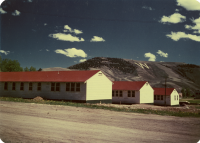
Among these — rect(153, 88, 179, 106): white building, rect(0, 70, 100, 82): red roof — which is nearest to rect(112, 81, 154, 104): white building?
rect(153, 88, 179, 106): white building

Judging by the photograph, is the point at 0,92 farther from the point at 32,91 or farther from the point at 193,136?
the point at 193,136

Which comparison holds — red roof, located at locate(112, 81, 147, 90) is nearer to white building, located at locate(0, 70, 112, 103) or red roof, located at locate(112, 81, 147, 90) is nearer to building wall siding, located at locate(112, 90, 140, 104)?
building wall siding, located at locate(112, 90, 140, 104)

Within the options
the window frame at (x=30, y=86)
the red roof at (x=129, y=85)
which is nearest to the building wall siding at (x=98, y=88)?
the red roof at (x=129, y=85)

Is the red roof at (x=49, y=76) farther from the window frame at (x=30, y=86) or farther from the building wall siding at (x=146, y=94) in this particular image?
the building wall siding at (x=146, y=94)

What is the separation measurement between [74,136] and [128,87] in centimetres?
3668

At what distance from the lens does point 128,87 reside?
4509cm

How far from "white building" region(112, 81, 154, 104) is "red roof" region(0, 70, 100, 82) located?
Result: 1344cm

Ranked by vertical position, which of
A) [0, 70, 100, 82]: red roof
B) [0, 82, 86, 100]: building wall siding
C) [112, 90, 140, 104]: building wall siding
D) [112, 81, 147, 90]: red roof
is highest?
[0, 70, 100, 82]: red roof

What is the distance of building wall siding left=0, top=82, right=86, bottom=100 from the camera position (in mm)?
31547

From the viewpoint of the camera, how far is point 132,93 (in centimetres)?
4428

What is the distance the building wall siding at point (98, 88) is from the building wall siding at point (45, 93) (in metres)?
1.01

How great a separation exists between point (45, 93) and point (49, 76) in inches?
129

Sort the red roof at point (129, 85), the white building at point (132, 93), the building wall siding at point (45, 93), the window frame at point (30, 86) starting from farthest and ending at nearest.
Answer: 1. the red roof at point (129, 85)
2. the white building at point (132, 93)
3. the window frame at point (30, 86)
4. the building wall siding at point (45, 93)

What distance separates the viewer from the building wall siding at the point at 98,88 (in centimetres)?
3166
